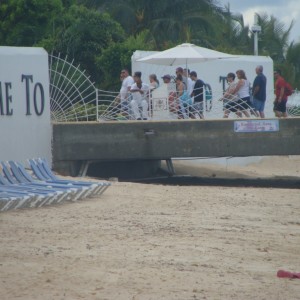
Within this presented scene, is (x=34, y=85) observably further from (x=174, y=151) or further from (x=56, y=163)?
(x=174, y=151)

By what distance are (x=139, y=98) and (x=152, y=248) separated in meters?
10.8

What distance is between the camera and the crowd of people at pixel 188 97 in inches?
854

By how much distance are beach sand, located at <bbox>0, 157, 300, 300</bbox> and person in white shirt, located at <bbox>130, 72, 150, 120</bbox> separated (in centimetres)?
459

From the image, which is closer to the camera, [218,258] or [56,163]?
[218,258]

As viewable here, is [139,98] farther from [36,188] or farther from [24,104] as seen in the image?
[36,188]

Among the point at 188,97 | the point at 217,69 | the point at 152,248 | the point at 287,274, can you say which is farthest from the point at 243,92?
the point at 287,274

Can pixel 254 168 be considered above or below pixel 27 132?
below

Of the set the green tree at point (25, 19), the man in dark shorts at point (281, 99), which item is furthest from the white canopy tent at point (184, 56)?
the green tree at point (25, 19)

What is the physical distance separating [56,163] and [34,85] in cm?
179

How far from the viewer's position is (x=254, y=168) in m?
28.3

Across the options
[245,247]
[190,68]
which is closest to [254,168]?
[190,68]

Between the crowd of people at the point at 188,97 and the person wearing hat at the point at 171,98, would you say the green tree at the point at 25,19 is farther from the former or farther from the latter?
the person wearing hat at the point at 171,98

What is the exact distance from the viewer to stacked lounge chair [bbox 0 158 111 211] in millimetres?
13977

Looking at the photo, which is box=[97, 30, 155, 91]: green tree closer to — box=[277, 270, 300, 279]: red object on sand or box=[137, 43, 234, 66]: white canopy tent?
box=[137, 43, 234, 66]: white canopy tent
